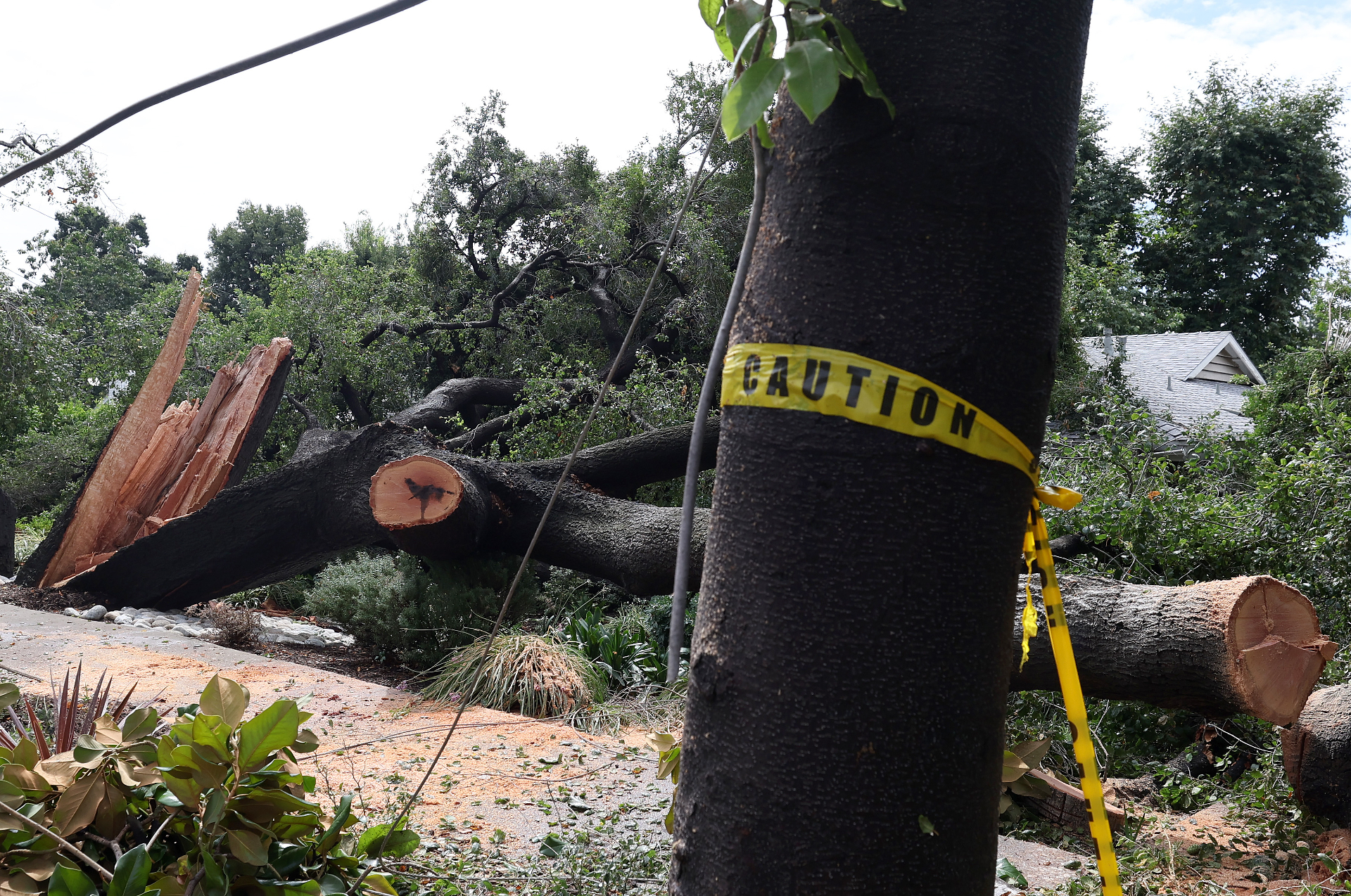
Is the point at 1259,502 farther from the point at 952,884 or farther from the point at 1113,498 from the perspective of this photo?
the point at 952,884

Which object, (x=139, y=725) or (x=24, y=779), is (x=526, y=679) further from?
(x=24, y=779)

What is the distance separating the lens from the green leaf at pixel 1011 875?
266cm

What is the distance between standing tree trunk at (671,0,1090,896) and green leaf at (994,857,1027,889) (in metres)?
1.79

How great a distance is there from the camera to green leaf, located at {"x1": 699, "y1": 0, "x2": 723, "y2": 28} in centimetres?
111

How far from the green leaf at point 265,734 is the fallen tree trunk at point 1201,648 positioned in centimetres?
294

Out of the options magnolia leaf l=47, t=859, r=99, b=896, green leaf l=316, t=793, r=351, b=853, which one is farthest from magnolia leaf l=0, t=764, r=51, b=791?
green leaf l=316, t=793, r=351, b=853

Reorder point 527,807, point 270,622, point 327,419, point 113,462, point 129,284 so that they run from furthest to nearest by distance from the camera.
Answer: point 129,284 < point 327,419 < point 113,462 < point 270,622 < point 527,807

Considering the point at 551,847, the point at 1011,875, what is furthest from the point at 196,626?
the point at 1011,875

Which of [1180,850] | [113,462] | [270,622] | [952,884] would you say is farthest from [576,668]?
[113,462]

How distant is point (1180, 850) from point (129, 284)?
160 feet

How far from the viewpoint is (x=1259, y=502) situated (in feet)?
17.7

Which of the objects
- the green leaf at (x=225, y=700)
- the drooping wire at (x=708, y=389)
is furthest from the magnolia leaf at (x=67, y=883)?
the drooping wire at (x=708, y=389)

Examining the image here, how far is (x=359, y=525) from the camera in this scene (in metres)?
6.70

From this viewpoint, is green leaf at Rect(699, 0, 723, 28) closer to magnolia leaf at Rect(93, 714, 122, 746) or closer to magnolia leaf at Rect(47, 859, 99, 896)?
magnolia leaf at Rect(47, 859, 99, 896)
